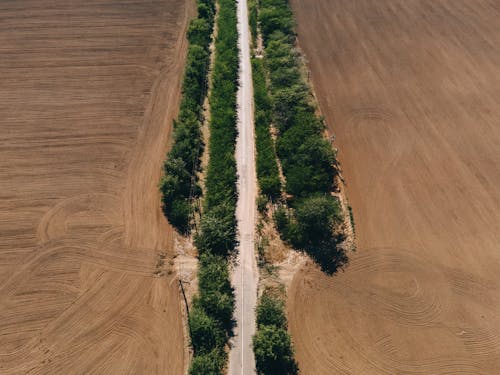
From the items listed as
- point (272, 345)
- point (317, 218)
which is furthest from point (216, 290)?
point (317, 218)

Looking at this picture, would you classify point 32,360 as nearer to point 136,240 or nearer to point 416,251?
point 136,240

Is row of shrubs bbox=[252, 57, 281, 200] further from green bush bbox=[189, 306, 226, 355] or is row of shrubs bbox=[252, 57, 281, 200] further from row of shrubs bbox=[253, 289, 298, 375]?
green bush bbox=[189, 306, 226, 355]

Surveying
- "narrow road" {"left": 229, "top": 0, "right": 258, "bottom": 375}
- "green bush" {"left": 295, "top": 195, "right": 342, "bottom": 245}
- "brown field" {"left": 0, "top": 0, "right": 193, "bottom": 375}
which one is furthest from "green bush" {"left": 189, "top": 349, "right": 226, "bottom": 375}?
"green bush" {"left": 295, "top": 195, "right": 342, "bottom": 245}

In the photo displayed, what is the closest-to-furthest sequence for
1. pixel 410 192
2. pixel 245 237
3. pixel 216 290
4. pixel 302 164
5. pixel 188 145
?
1. pixel 216 290
2. pixel 245 237
3. pixel 410 192
4. pixel 302 164
5. pixel 188 145

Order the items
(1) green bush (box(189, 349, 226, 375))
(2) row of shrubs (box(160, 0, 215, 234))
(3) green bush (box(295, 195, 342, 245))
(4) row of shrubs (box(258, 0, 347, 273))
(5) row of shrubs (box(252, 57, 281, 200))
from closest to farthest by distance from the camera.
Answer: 1. (1) green bush (box(189, 349, 226, 375))
2. (3) green bush (box(295, 195, 342, 245))
3. (4) row of shrubs (box(258, 0, 347, 273))
4. (2) row of shrubs (box(160, 0, 215, 234))
5. (5) row of shrubs (box(252, 57, 281, 200))

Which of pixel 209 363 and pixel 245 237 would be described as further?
pixel 245 237

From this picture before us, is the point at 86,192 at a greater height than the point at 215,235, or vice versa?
the point at 86,192

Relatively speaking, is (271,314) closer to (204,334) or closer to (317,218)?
(204,334)
